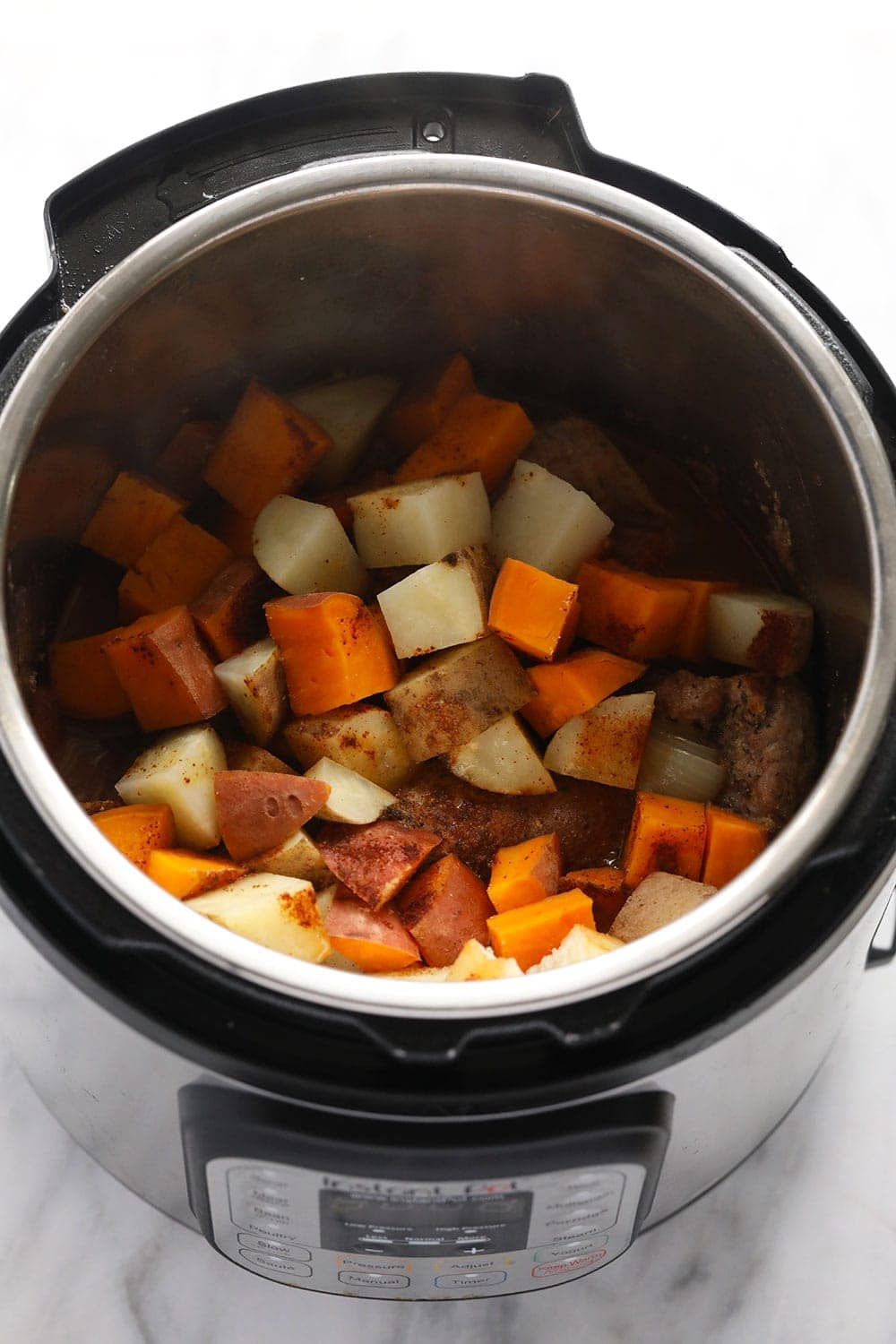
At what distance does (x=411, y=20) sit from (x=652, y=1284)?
1.66 metres

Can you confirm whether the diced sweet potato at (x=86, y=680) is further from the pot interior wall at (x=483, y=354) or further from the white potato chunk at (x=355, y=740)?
the white potato chunk at (x=355, y=740)

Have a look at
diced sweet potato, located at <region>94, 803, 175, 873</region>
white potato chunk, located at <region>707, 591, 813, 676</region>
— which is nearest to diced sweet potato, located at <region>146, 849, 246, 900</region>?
diced sweet potato, located at <region>94, 803, 175, 873</region>

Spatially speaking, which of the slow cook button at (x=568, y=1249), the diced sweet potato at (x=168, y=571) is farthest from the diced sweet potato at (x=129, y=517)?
the slow cook button at (x=568, y=1249)

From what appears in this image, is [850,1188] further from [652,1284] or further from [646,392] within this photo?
[646,392]

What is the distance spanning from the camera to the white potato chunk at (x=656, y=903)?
121cm

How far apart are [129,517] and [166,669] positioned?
202 mm

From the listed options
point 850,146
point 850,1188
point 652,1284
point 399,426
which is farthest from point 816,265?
point 652,1284

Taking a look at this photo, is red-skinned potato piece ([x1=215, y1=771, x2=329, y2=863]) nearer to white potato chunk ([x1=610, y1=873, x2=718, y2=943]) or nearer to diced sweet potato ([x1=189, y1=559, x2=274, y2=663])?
diced sweet potato ([x1=189, y1=559, x2=274, y2=663])

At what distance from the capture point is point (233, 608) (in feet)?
4.66

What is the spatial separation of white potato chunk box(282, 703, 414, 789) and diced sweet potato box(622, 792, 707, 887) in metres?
0.26

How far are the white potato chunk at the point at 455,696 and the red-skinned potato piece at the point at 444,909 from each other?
13 centimetres

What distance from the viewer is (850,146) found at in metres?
1.84

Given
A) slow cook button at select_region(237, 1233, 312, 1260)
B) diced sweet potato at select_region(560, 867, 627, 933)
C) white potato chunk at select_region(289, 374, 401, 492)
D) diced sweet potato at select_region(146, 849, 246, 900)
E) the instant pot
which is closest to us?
the instant pot

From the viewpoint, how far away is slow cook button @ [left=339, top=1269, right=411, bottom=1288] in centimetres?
113
